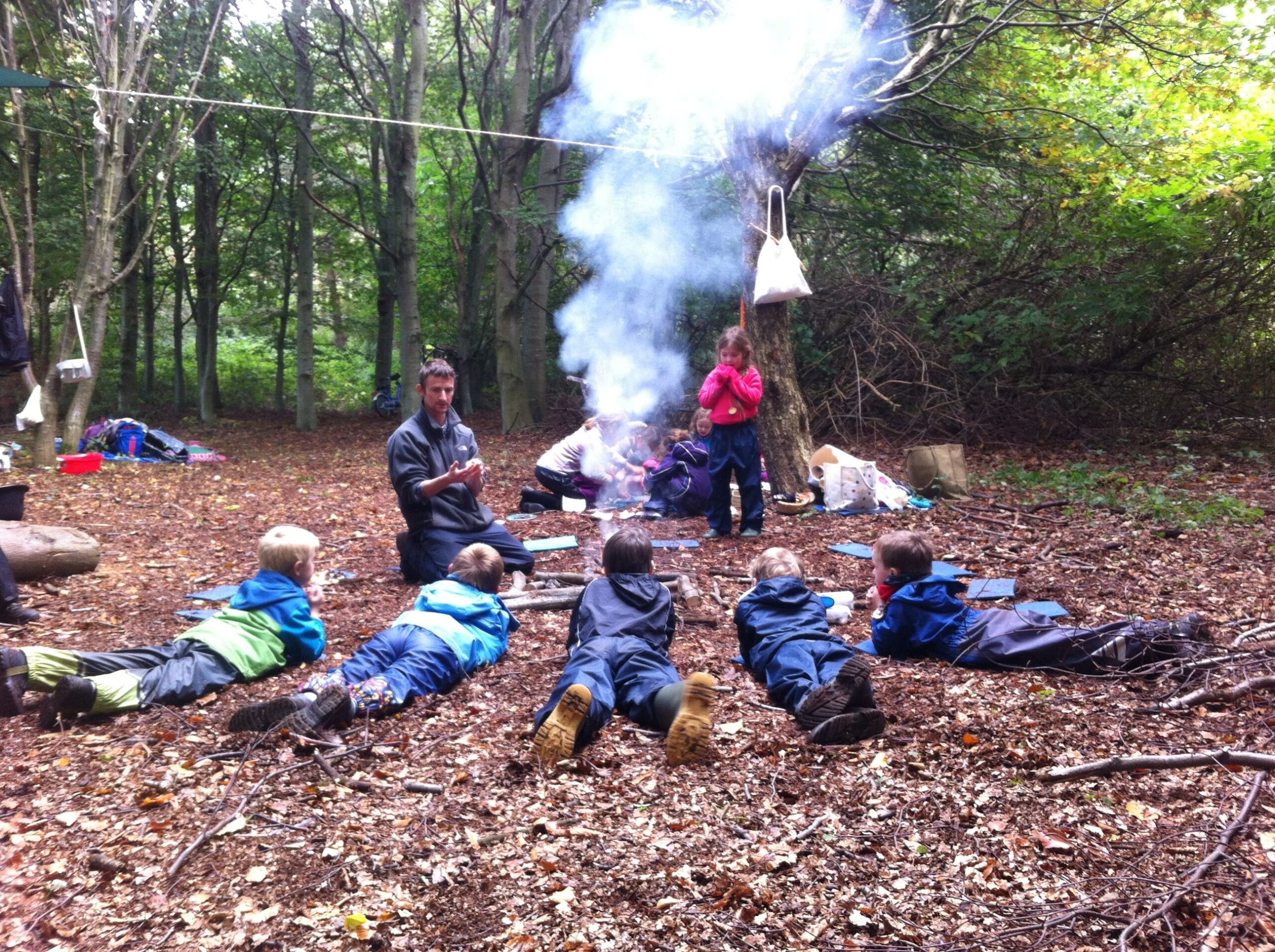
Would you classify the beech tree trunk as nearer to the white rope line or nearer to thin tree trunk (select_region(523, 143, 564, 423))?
the white rope line

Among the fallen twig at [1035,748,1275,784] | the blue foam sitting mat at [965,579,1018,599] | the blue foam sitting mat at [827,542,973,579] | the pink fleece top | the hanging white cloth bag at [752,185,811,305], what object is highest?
the hanging white cloth bag at [752,185,811,305]

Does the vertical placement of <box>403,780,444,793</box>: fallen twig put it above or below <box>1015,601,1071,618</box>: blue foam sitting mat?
below

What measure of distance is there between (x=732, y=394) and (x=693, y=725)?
400 centimetres

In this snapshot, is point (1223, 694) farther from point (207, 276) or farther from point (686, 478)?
point (207, 276)

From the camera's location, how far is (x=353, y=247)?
19938 millimetres

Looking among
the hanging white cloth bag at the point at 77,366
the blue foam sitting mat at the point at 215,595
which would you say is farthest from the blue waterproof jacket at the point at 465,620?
the hanging white cloth bag at the point at 77,366

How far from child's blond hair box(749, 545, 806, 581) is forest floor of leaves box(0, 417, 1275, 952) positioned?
0.47 meters

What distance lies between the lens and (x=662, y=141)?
10625 millimetres

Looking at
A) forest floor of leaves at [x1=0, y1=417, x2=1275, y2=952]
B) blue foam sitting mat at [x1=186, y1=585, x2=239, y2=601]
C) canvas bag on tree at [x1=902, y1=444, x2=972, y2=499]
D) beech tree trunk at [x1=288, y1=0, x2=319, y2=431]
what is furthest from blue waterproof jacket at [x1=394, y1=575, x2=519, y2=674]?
beech tree trunk at [x1=288, y1=0, x2=319, y2=431]

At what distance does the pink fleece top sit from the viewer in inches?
265

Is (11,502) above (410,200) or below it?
below

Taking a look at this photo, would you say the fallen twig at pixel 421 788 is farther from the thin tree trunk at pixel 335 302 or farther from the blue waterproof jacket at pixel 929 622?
the thin tree trunk at pixel 335 302

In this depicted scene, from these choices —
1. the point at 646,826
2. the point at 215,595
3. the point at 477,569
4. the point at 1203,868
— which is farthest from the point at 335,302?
the point at 1203,868

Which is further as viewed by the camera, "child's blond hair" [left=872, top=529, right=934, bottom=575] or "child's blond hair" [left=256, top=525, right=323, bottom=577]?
"child's blond hair" [left=872, top=529, right=934, bottom=575]
